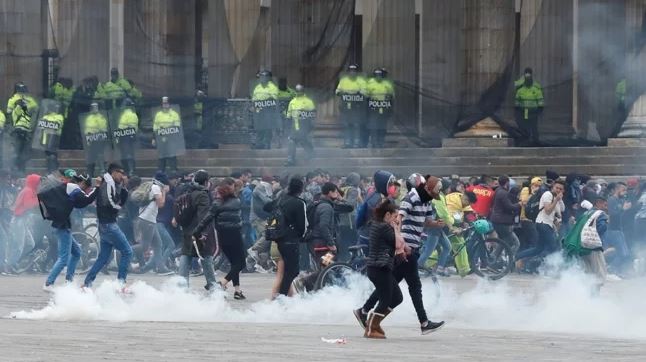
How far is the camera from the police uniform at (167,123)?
137 ft

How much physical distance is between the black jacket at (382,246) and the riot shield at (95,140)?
2122cm

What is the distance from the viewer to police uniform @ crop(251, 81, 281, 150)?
42812mm

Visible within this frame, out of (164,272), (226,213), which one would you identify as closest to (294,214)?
(226,213)

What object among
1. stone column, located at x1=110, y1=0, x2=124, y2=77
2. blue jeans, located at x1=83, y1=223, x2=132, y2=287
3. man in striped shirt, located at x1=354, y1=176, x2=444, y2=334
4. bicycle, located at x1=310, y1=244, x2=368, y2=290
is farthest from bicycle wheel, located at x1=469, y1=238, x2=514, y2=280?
stone column, located at x1=110, y1=0, x2=124, y2=77

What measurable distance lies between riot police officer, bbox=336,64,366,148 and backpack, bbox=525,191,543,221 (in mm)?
10028

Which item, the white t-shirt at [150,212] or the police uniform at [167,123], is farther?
A: the police uniform at [167,123]

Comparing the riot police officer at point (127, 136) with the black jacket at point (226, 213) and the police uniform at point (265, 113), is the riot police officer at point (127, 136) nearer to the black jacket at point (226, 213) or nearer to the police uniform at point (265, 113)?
the police uniform at point (265, 113)

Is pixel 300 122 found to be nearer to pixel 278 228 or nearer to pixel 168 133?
pixel 168 133

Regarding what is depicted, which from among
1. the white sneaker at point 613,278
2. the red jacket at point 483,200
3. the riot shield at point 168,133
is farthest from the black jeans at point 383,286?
the riot shield at point 168,133

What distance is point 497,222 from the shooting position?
32.5 m

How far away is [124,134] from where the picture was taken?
41.9m

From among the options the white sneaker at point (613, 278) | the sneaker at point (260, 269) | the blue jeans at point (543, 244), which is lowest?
the sneaker at point (260, 269)

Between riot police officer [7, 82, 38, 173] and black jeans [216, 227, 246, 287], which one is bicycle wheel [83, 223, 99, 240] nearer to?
black jeans [216, 227, 246, 287]

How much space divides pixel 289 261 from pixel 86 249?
7.59 metres
